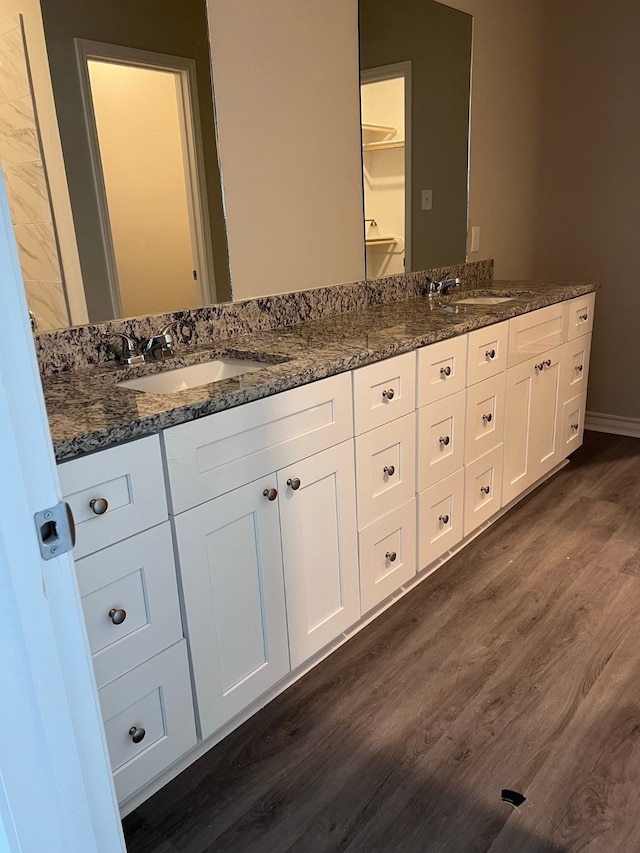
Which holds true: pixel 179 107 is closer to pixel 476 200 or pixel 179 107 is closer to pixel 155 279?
pixel 155 279

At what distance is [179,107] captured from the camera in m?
1.89

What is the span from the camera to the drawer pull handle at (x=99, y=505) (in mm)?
1234

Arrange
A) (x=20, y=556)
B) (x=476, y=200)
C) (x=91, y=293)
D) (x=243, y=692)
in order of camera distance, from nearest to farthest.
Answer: (x=20, y=556), (x=243, y=692), (x=91, y=293), (x=476, y=200)

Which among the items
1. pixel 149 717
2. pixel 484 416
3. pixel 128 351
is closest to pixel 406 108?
pixel 484 416

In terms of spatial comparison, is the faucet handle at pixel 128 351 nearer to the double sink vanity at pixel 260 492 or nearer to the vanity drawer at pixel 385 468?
the double sink vanity at pixel 260 492

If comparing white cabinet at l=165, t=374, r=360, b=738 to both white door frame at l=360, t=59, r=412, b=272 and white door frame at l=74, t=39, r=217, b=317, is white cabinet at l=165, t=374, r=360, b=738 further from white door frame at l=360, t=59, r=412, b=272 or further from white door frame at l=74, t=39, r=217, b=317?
white door frame at l=360, t=59, r=412, b=272

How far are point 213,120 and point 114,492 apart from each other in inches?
49.0

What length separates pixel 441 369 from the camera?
2133 mm

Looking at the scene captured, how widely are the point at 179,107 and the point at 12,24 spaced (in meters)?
0.48

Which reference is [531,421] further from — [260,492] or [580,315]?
[260,492]

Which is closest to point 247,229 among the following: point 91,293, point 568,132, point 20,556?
point 91,293

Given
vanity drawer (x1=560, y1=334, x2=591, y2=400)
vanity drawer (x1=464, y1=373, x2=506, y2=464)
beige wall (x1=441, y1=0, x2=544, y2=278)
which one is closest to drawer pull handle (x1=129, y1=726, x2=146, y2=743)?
vanity drawer (x1=464, y1=373, x2=506, y2=464)

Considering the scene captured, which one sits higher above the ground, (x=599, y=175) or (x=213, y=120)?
(x=213, y=120)

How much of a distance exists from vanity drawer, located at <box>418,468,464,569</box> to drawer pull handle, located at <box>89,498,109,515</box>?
1165mm
